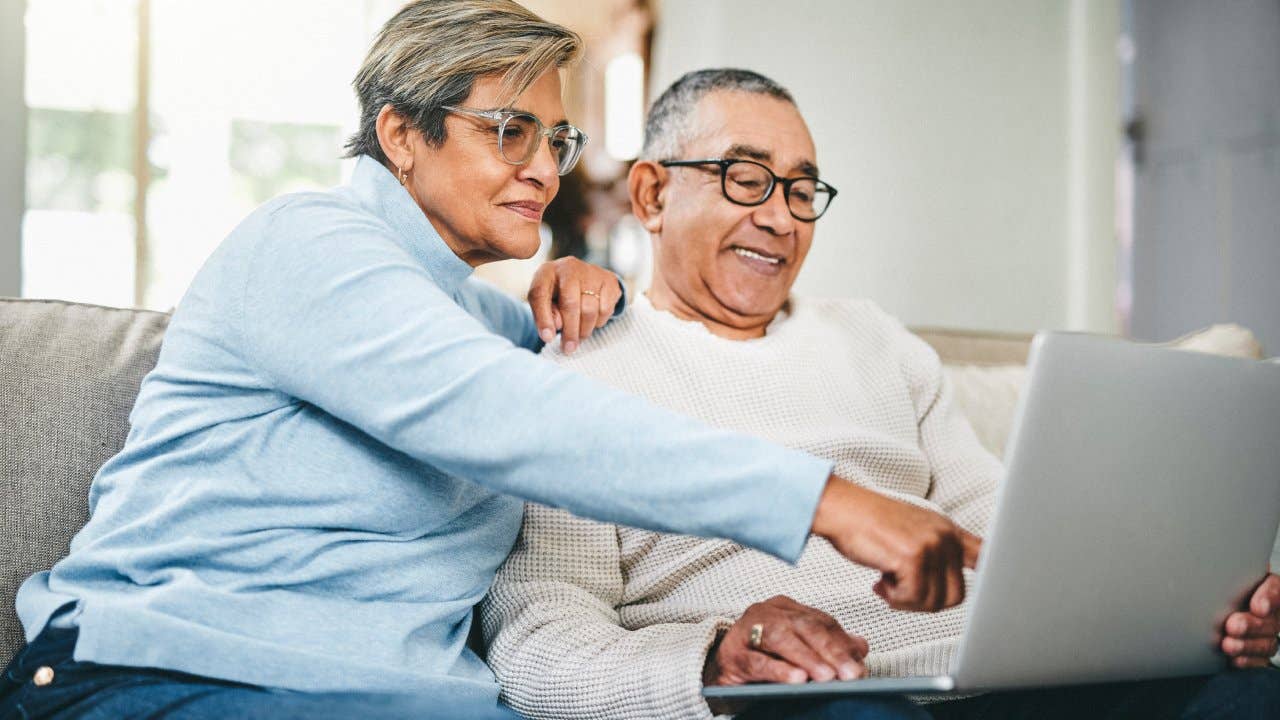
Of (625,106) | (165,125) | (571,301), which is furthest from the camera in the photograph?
(625,106)

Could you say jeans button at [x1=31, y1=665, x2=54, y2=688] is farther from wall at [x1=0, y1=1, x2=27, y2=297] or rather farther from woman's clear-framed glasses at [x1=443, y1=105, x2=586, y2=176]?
wall at [x1=0, y1=1, x2=27, y2=297]

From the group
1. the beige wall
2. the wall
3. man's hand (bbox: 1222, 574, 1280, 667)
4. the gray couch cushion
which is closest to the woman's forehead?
the gray couch cushion

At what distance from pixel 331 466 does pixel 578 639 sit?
0.32 m

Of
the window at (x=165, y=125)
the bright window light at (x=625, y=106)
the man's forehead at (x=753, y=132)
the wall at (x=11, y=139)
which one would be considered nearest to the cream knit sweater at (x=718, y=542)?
the man's forehead at (x=753, y=132)

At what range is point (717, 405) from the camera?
55.1 inches

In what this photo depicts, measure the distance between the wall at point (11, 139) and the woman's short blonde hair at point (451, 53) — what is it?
1.71m

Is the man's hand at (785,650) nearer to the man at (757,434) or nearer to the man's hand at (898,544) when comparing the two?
the man at (757,434)

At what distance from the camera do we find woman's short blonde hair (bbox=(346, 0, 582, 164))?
1.09 meters

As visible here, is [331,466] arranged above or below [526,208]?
below

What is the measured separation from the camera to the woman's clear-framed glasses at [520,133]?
111cm

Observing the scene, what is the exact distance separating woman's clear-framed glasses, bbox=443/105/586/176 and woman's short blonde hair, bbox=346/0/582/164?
0.06ft

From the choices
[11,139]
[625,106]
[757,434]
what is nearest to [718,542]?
[757,434]

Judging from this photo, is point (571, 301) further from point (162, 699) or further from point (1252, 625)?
point (1252, 625)

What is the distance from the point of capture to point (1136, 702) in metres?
1.06
